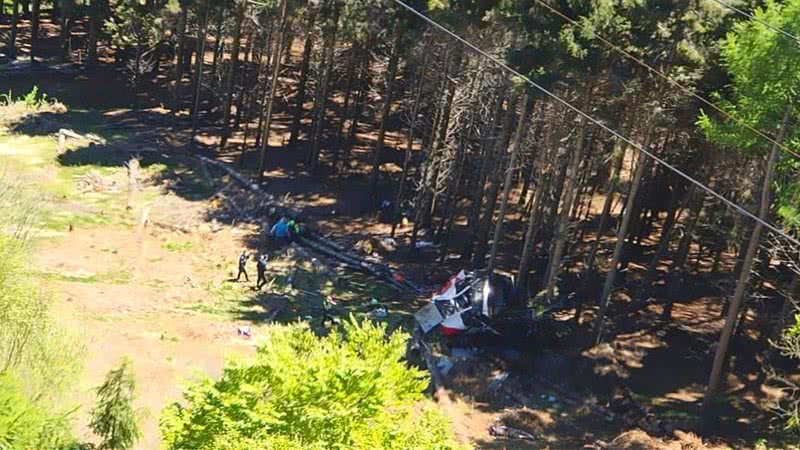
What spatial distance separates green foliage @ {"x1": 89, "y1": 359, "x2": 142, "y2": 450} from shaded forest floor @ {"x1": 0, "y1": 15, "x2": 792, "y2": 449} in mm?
878

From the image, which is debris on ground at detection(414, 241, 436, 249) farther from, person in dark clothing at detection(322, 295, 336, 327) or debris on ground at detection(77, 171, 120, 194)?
debris on ground at detection(77, 171, 120, 194)

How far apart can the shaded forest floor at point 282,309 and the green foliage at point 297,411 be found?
20.5 ft

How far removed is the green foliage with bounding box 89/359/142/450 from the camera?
56.4ft

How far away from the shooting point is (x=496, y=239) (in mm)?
29109

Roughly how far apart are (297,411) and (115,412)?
23.9 ft

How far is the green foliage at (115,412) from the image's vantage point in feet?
56.4

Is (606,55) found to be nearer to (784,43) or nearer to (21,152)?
(784,43)

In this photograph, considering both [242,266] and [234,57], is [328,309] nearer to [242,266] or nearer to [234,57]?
[242,266]

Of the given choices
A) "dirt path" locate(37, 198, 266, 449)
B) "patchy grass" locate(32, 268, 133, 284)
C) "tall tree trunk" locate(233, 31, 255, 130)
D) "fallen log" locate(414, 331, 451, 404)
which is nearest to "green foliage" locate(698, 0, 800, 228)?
"fallen log" locate(414, 331, 451, 404)

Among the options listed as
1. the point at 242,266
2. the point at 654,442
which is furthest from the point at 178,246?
the point at 654,442

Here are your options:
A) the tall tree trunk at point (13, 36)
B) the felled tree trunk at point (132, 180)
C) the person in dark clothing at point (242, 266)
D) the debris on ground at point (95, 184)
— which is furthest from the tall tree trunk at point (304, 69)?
the tall tree trunk at point (13, 36)

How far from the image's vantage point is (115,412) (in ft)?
56.5

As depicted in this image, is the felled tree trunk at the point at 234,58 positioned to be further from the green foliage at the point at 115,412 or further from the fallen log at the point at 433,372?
the green foliage at the point at 115,412

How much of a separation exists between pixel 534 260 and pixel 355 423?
22570 mm
